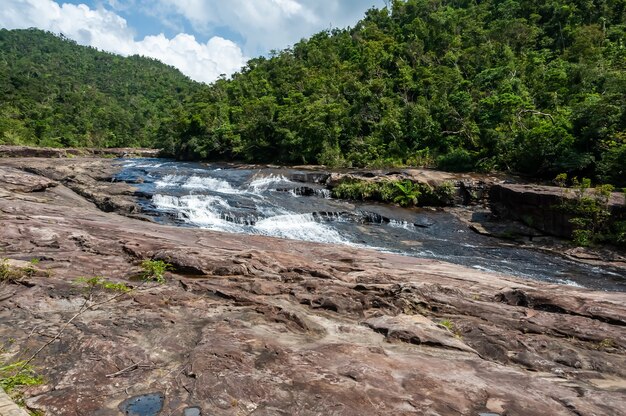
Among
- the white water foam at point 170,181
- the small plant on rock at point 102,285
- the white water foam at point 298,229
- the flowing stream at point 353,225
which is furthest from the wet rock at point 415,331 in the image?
the white water foam at point 170,181

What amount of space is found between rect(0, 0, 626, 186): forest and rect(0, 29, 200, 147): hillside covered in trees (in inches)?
15.2

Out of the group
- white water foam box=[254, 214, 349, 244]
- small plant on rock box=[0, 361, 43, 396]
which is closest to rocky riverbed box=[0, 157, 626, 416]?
small plant on rock box=[0, 361, 43, 396]

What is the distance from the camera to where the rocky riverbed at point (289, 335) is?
13.3ft

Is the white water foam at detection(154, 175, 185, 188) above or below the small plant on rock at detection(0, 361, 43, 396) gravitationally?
above

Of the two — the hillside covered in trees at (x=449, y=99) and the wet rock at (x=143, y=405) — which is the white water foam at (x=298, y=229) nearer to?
the wet rock at (x=143, y=405)

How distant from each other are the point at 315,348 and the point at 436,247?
41.7 ft

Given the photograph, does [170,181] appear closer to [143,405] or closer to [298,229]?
[298,229]

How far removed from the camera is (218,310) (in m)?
6.26

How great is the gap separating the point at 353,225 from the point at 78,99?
70.4m

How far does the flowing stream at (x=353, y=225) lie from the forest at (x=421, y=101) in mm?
8797

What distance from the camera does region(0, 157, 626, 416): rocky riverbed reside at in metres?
4.06

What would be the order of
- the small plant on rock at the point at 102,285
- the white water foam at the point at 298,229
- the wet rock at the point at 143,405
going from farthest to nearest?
the white water foam at the point at 298,229 → the small plant on rock at the point at 102,285 → the wet rock at the point at 143,405

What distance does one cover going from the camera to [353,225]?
19391 mm

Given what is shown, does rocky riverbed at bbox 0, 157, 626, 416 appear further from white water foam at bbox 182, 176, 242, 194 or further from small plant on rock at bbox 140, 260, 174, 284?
white water foam at bbox 182, 176, 242, 194
